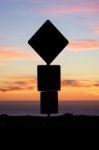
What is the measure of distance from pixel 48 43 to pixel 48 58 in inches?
10.9

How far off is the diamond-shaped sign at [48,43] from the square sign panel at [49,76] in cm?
22

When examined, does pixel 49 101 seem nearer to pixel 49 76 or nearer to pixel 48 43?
pixel 49 76

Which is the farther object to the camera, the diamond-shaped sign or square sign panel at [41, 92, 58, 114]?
square sign panel at [41, 92, 58, 114]

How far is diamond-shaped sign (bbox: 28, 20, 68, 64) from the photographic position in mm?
11438

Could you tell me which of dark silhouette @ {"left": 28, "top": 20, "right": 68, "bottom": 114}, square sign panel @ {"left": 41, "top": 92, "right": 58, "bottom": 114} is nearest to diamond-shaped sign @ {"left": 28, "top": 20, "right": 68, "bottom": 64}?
dark silhouette @ {"left": 28, "top": 20, "right": 68, "bottom": 114}

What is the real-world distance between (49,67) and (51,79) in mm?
228
